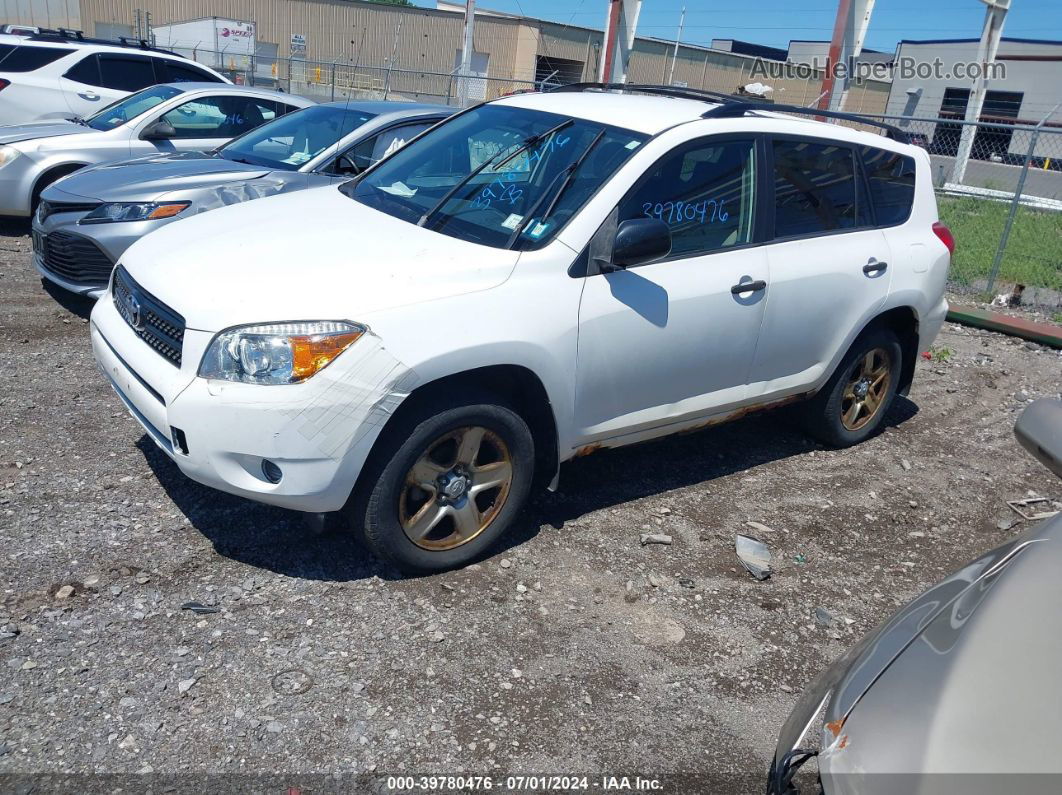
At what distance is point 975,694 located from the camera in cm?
181

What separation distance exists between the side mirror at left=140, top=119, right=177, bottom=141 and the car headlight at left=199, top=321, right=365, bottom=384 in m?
5.79

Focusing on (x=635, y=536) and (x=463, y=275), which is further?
(x=635, y=536)

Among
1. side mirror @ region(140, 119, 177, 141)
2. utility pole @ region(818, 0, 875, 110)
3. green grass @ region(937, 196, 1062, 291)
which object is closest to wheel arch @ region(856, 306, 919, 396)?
green grass @ region(937, 196, 1062, 291)

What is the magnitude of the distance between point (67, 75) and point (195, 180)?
561cm

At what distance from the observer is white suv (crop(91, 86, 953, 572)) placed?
3.33m

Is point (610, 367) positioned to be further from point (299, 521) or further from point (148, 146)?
point (148, 146)

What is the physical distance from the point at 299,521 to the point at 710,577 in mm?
1871

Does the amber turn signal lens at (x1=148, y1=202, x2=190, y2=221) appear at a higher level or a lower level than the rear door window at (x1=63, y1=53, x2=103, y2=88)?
lower

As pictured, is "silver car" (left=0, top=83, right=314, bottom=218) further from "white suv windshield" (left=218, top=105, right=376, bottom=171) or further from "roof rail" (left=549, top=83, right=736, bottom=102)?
"roof rail" (left=549, top=83, right=736, bottom=102)

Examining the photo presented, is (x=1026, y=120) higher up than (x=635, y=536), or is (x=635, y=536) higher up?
(x=1026, y=120)

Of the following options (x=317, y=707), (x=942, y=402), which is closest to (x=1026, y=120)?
(x=942, y=402)

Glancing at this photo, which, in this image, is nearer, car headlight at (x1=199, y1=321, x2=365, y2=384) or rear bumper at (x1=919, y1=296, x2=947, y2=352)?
car headlight at (x1=199, y1=321, x2=365, y2=384)

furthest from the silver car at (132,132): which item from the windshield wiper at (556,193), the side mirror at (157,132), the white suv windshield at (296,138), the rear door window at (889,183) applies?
the rear door window at (889,183)

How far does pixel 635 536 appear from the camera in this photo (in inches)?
171
